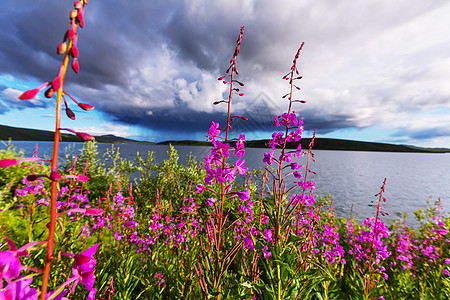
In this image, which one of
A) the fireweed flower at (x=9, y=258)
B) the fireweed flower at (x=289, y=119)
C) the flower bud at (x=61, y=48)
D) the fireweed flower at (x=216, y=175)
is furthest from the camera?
the fireweed flower at (x=289, y=119)

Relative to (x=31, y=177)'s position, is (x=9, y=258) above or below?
below

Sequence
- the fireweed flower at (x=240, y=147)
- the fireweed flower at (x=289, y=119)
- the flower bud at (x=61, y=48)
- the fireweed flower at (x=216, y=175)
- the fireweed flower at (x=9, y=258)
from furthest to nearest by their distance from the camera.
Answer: the fireweed flower at (x=289, y=119), the fireweed flower at (x=240, y=147), the fireweed flower at (x=216, y=175), the flower bud at (x=61, y=48), the fireweed flower at (x=9, y=258)

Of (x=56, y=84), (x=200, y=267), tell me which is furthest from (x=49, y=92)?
(x=200, y=267)

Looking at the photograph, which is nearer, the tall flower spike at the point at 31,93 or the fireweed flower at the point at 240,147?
the tall flower spike at the point at 31,93

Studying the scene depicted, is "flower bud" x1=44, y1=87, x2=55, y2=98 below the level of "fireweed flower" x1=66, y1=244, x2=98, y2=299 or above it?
above

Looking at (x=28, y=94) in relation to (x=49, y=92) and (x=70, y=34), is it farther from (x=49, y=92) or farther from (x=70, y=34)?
(x=70, y=34)

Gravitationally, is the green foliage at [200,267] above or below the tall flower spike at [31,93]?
below

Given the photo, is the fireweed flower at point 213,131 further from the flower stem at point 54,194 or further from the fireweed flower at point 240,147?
the flower stem at point 54,194

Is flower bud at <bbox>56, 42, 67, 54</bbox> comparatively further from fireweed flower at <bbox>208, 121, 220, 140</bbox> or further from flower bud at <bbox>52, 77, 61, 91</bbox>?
fireweed flower at <bbox>208, 121, 220, 140</bbox>

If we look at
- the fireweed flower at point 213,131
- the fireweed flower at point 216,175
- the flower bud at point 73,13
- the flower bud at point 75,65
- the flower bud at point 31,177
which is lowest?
the fireweed flower at point 216,175

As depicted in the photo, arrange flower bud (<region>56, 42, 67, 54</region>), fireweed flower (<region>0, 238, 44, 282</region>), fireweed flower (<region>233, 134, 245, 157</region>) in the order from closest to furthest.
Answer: fireweed flower (<region>0, 238, 44, 282</region>) < flower bud (<region>56, 42, 67, 54</region>) < fireweed flower (<region>233, 134, 245, 157</region>)

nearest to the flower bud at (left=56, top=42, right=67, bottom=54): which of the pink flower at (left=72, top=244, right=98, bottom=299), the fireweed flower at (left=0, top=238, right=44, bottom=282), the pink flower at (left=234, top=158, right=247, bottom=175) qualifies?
the fireweed flower at (left=0, top=238, right=44, bottom=282)

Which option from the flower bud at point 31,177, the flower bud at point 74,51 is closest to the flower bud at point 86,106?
the flower bud at point 74,51

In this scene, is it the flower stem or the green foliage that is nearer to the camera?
the flower stem
